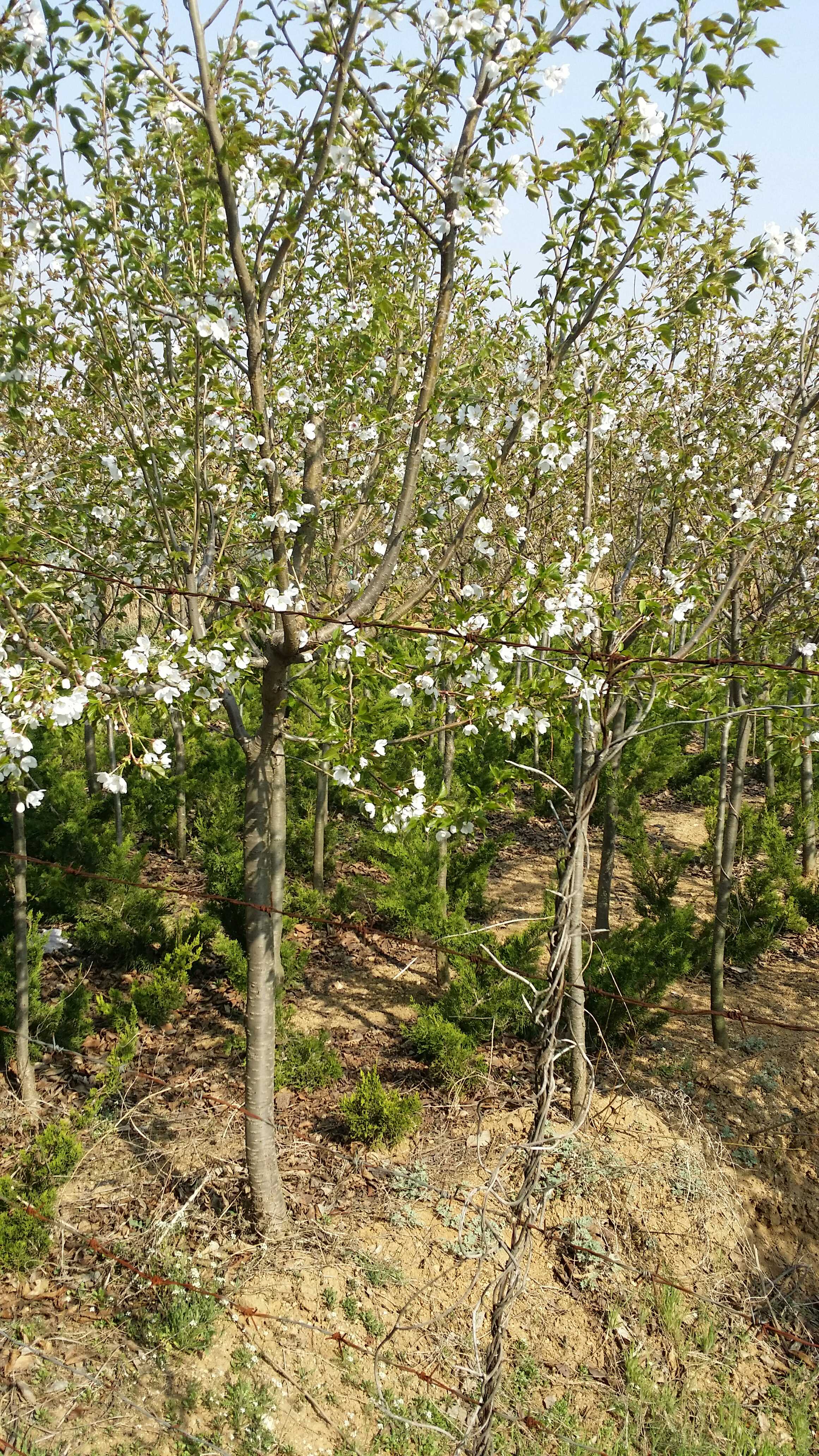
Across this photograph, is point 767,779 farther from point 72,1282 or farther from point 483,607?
point 72,1282

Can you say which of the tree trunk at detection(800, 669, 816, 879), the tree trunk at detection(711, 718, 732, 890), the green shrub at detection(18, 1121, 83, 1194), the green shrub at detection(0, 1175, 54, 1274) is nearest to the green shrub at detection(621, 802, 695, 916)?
the tree trunk at detection(711, 718, 732, 890)

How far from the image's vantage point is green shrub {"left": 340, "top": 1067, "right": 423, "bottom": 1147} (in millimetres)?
3873

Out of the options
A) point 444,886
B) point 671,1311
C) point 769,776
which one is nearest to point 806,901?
point 769,776

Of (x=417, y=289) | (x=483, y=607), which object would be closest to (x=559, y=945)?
(x=483, y=607)

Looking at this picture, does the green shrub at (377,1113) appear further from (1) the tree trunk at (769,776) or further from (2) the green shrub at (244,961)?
(1) the tree trunk at (769,776)

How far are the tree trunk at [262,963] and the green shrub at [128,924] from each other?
208cm

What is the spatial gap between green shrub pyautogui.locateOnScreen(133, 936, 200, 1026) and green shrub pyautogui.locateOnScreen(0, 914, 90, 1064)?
28 cm

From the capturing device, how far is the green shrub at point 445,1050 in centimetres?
433

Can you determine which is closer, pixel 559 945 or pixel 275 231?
pixel 559 945

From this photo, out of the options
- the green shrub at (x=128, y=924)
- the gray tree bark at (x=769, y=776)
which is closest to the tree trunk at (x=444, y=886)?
the green shrub at (x=128, y=924)

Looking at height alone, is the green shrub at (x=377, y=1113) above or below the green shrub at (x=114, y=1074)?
below

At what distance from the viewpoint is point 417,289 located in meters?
3.86

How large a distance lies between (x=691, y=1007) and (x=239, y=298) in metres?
4.68

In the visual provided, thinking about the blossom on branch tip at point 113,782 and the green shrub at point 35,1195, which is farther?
the green shrub at point 35,1195
